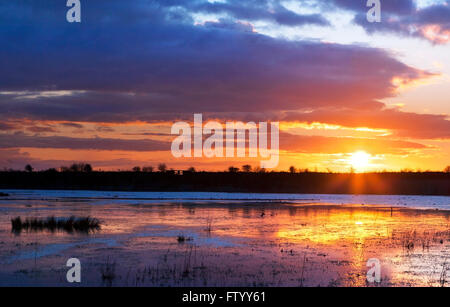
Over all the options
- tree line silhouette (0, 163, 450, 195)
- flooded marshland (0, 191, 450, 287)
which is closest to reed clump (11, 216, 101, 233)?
flooded marshland (0, 191, 450, 287)

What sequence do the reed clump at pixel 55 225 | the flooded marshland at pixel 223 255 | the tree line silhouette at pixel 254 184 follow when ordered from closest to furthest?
the flooded marshland at pixel 223 255 → the reed clump at pixel 55 225 → the tree line silhouette at pixel 254 184

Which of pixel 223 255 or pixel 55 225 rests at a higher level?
pixel 55 225

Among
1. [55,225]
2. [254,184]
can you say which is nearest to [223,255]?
[55,225]

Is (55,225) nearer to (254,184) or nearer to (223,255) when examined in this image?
(223,255)

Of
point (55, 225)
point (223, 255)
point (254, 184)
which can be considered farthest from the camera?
point (254, 184)

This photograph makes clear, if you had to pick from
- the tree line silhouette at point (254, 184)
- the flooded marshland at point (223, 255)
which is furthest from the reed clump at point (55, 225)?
the tree line silhouette at point (254, 184)

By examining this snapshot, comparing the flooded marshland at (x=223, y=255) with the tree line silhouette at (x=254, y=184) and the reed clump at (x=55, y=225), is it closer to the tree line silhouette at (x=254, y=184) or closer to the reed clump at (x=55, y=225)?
the reed clump at (x=55, y=225)

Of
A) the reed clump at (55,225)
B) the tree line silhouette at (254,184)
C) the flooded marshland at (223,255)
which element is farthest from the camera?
the tree line silhouette at (254,184)

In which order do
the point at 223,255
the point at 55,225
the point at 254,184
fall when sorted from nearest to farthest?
the point at 223,255
the point at 55,225
the point at 254,184

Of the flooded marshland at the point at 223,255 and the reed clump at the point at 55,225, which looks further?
the reed clump at the point at 55,225

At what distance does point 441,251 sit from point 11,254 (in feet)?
74.2

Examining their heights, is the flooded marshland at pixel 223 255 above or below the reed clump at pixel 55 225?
below

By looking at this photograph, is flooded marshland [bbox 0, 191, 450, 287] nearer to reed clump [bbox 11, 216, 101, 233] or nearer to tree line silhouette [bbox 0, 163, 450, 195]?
reed clump [bbox 11, 216, 101, 233]

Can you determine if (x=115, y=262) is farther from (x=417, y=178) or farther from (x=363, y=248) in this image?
(x=417, y=178)
